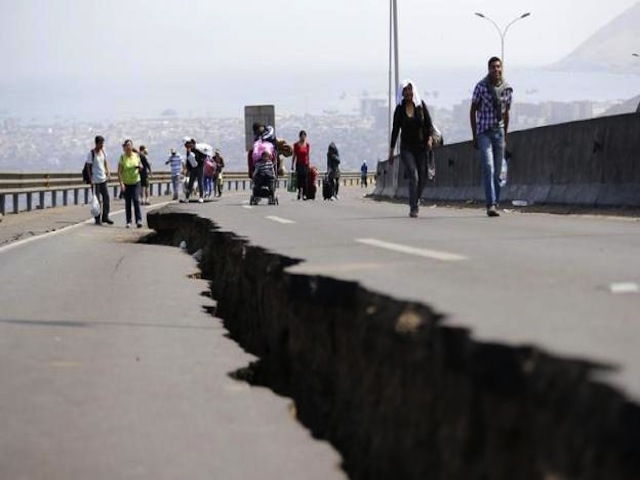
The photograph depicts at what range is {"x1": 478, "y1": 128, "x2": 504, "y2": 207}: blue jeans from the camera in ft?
52.0

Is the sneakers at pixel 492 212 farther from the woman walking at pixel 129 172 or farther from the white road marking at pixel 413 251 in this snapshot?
the woman walking at pixel 129 172

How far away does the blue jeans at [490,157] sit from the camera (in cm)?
1584

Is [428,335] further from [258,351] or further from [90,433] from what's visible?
[258,351]

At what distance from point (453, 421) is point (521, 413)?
1.70 feet

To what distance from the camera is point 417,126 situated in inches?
636

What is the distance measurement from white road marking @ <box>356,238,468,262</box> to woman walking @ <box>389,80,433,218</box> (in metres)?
5.48

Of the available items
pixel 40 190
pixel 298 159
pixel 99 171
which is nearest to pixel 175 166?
pixel 40 190

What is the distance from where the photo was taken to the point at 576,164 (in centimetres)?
1800

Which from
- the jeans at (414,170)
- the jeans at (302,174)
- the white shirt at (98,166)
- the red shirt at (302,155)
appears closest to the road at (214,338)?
the jeans at (414,170)

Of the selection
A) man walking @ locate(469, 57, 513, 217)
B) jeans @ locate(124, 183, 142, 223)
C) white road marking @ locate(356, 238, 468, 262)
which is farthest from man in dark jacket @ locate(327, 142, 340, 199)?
white road marking @ locate(356, 238, 468, 262)

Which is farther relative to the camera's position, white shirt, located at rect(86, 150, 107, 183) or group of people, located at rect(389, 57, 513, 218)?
white shirt, located at rect(86, 150, 107, 183)

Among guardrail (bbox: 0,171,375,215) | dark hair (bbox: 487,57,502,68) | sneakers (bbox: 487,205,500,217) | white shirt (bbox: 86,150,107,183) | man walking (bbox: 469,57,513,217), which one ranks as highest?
dark hair (bbox: 487,57,502,68)

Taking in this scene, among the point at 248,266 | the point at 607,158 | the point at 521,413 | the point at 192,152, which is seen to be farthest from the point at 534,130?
the point at 521,413

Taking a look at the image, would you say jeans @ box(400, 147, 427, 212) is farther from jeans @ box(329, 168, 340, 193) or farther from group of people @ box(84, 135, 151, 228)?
jeans @ box(329, 168, 340, 193)
